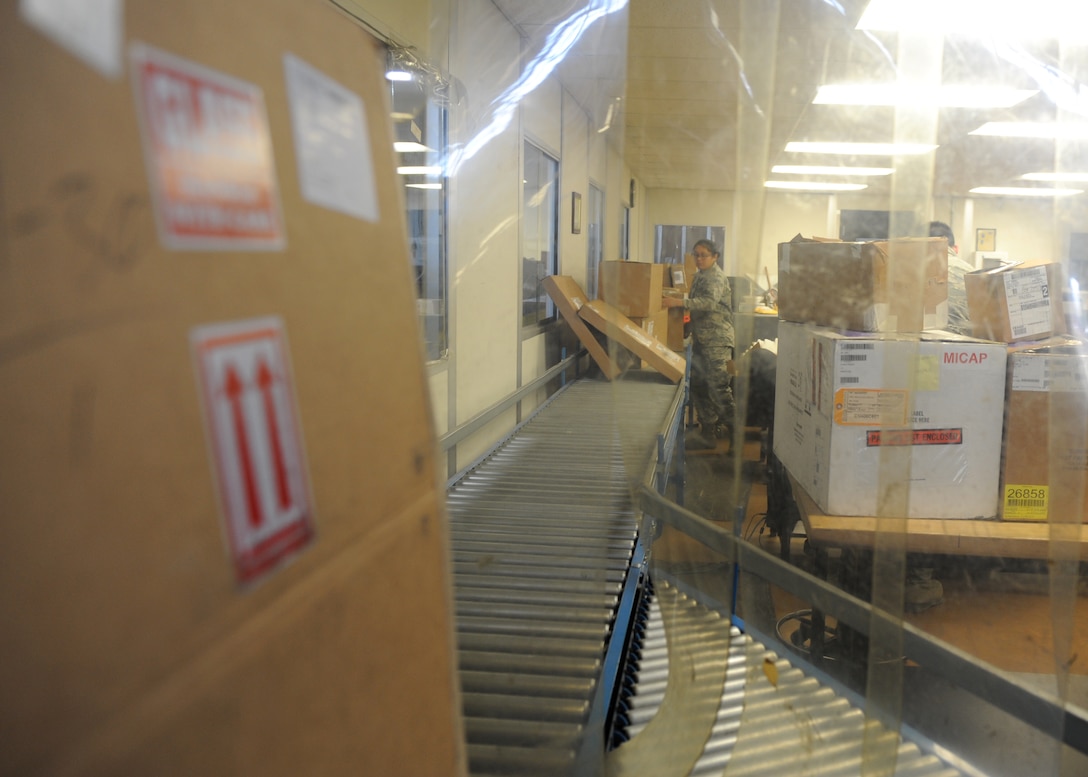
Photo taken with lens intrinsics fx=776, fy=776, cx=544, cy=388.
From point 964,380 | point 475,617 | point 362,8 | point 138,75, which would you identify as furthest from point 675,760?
point 362,8

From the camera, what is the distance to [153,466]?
1.08 ft

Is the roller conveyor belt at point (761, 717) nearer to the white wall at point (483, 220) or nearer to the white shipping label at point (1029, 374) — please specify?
the white shipping label at point (1029, 374)

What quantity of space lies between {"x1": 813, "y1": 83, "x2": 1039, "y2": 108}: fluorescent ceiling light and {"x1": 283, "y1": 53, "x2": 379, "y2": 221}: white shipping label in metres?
1.26

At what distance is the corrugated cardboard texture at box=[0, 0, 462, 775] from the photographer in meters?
0.29

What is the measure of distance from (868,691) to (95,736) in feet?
4.41

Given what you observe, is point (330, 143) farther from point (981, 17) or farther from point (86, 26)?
point (981, 17)

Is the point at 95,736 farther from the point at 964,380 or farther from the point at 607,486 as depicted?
the point at 607,486

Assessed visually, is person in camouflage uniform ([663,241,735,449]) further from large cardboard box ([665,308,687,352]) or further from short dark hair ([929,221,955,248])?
large cardboard box ([665,308,687,352])

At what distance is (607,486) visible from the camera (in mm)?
2576

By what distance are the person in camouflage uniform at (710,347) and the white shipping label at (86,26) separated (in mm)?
1688

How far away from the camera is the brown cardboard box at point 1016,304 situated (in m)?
1.61

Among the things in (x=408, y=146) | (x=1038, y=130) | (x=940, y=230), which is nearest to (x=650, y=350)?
(x=408, y=146)

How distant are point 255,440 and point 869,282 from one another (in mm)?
1452

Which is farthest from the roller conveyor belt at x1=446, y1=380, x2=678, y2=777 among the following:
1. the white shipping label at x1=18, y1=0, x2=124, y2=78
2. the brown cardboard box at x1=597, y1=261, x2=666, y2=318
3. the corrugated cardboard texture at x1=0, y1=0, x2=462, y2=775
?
the white shipping label at x1=18, y1=0, x2=124, y2=78
